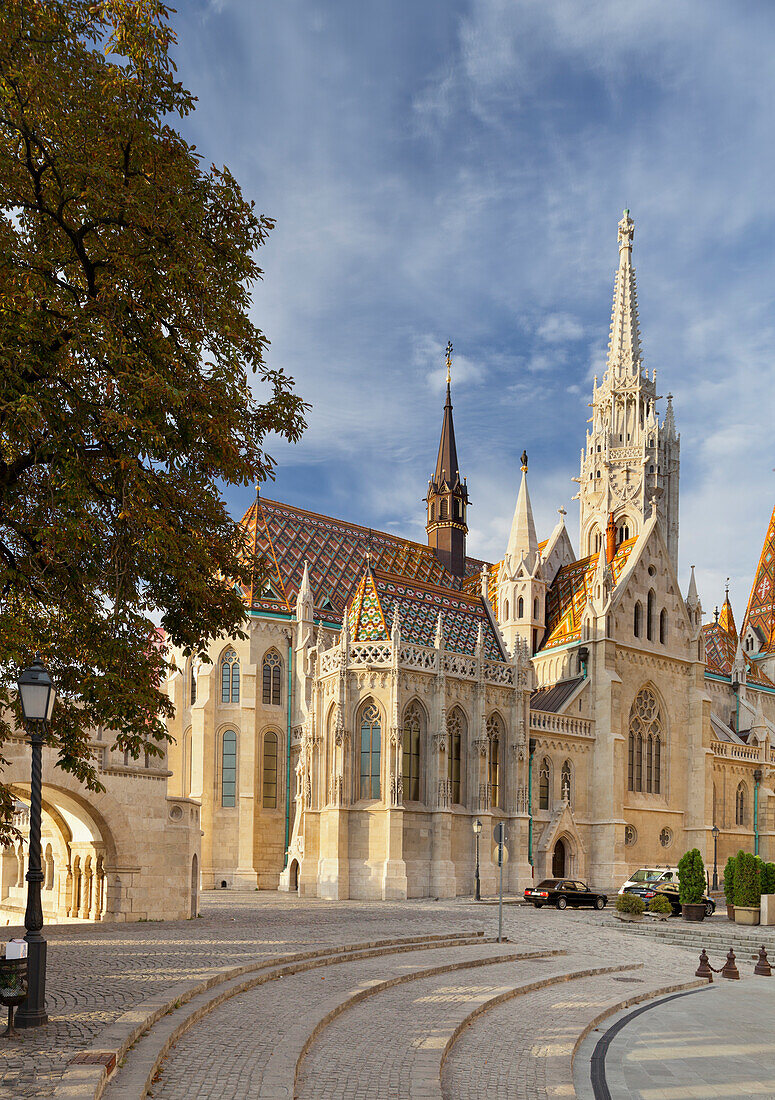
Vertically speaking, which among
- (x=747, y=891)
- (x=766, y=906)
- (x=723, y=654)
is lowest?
(x=766, y=906)

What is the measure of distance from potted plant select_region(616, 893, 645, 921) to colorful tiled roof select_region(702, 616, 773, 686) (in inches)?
1437

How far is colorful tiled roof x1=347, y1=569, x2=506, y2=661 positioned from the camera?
123 ft

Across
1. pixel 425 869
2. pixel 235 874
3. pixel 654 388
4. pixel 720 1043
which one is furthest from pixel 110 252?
pixel 654 388

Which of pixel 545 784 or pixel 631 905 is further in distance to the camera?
pixel 545 784

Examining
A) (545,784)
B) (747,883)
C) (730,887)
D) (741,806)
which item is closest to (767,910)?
(747,883)

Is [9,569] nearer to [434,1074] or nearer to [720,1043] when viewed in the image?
[434,1074]

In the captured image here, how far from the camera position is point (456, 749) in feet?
124

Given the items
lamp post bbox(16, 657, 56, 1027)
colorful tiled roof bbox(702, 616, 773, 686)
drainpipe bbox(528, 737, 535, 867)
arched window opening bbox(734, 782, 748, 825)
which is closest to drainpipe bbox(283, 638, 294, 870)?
drainpipe bbox(528, 737, 535, 867)

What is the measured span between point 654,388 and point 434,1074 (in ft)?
197

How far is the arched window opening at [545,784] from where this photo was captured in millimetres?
42469

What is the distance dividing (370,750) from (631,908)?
38.8 feet

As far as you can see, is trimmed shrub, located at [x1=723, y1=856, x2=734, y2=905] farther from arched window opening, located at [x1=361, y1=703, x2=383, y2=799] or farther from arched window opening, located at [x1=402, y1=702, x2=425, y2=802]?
arched window opening, located at [x1=361, y1=703, x2=383, y2=799]

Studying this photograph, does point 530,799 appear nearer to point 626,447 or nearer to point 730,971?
point 730,971

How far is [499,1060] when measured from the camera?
1095 cm
